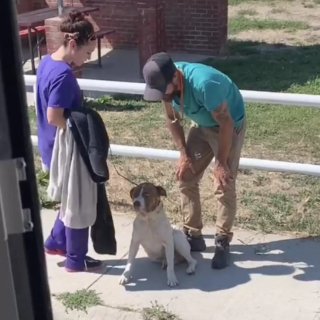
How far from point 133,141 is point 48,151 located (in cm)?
296

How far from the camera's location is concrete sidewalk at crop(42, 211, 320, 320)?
13.9ft

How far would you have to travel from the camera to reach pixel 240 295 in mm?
4387

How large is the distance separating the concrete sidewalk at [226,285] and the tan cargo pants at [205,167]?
0.29 m

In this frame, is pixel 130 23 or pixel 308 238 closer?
pixel 308 238

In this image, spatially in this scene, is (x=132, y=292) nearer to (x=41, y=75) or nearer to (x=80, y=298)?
(x=80, y=298)

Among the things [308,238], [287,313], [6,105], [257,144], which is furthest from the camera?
[257,144]

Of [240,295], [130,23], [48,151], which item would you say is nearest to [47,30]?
[130,23]

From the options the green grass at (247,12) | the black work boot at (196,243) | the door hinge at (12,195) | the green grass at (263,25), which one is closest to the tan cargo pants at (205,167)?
the black work boot at (196,243)

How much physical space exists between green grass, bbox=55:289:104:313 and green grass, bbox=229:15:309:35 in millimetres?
9921

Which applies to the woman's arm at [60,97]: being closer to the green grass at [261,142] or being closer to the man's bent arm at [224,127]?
the man's bent arm at [224,127]

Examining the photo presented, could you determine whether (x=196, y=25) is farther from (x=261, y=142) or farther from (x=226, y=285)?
(x=226, y=285)

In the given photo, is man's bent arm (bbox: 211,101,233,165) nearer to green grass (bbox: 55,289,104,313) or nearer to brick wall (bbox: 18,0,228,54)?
green grass (bbox: 55,289,104,313)

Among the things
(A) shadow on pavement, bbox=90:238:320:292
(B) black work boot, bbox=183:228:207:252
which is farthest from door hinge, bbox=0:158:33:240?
(B) black work boot, bbox=183:228:207:252

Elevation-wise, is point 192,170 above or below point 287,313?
above
